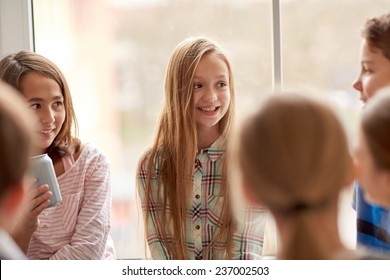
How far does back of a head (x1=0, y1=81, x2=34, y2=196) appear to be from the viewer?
610mm

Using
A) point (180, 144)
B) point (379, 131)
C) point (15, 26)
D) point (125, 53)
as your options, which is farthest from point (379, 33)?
point (15, 26)

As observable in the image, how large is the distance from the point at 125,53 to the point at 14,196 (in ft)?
1.58

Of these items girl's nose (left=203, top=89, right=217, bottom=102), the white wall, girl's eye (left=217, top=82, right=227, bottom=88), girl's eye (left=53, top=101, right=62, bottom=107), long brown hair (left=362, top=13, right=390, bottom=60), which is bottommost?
girl's eye (left=53, top=101, right=62, bottom=107)

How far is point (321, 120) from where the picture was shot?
596 millimetres

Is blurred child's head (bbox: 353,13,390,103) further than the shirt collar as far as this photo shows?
No

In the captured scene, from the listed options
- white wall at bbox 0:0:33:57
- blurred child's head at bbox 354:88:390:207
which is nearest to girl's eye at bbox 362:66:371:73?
blurred child's head at bbox 354:88:390:207

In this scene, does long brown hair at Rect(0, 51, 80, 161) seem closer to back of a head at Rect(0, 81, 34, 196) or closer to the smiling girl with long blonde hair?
the smiling girl with long blonde hair

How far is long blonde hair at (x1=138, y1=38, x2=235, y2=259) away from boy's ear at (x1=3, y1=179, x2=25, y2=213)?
1.05 feet

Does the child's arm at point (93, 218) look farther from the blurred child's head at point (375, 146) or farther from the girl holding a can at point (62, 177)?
the blurred child's head at point (375, 146)

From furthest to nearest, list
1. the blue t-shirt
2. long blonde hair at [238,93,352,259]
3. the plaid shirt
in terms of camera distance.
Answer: the plaid shirt < the blue t-shirt < long blonde hair at [238,93,352,259]

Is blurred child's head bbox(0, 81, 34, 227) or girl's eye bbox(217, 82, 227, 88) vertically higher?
girl's eye bbox(217, 82, 227, 88)

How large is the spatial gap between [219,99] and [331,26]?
25cm
